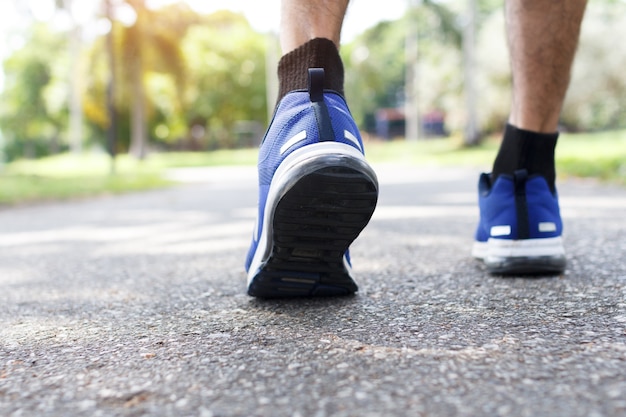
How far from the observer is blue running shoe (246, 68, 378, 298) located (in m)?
1.00

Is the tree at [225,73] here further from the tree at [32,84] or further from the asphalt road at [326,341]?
the asphalt road at [326,341]

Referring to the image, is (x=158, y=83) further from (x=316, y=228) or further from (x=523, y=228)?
(x=316, y=228)

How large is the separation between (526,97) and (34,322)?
1.15 m

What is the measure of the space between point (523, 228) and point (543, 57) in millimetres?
398

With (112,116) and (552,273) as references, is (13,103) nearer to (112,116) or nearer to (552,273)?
(112,116)

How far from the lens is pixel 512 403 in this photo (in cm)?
69

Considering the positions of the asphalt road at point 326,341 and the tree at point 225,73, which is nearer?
the asphalt road at point 326,341

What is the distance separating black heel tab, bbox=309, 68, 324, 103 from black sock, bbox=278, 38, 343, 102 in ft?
0.09

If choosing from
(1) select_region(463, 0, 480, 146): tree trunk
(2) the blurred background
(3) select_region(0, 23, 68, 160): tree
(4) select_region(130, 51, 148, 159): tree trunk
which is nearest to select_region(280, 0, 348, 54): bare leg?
(2) the blurred background

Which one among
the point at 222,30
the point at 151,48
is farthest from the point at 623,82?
the point at 222,30

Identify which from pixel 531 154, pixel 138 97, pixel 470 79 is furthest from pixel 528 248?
pixel 138 97

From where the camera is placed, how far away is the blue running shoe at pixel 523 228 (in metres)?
1.38

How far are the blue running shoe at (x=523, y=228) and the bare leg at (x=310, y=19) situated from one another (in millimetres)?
539

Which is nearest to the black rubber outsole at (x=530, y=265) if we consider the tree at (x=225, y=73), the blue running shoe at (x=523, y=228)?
the blue running shoe at (x=523, y=228)
